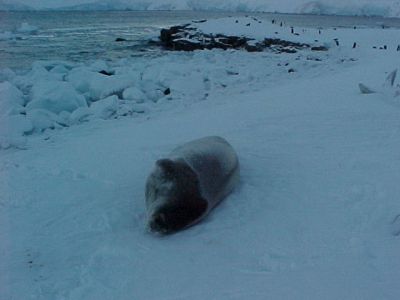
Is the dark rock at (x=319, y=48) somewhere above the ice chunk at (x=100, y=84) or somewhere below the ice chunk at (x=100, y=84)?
above

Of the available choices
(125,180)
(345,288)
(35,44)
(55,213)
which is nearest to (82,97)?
(125,180)

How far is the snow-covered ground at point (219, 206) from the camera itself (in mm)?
3428

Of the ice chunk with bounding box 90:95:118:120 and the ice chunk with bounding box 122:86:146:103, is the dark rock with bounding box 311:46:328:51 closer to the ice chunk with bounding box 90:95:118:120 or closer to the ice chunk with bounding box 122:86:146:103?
the ice chunk with bounding box 122:86:146:103

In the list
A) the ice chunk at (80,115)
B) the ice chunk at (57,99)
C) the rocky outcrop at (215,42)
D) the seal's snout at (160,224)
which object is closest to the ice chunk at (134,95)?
the ice chunk at (57,99)

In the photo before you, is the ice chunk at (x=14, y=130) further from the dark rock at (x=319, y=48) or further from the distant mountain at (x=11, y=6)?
the distant mountain at (x=11, y=6)

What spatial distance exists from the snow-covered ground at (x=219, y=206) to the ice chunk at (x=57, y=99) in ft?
0.09

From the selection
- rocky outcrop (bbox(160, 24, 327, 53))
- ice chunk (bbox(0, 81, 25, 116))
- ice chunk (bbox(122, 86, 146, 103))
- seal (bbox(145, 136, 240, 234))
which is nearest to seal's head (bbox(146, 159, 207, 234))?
seal (bbox(145, 136, 240, 234))

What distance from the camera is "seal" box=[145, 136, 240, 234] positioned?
13.8 ft

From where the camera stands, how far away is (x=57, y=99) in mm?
9430

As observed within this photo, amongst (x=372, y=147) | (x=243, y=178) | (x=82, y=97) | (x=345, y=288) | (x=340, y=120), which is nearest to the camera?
(x=345, y=288)

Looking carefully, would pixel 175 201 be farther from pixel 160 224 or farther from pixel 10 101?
pixel 10 101

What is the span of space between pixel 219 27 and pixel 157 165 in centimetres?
2751

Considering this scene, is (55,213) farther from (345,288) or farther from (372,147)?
(372,147)

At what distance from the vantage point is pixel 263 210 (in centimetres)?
448
